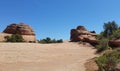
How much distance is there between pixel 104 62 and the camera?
15.4 m

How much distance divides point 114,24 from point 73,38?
1381 cm

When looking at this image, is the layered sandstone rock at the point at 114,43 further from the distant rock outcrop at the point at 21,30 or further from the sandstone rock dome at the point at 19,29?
the sandstone rock dome at the point at 19,29

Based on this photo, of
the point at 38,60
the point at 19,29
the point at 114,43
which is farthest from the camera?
the point at 19,29

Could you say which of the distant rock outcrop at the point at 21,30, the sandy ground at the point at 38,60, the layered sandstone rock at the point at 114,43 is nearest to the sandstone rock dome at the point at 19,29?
the distant rock outcrop at the point at 21,30

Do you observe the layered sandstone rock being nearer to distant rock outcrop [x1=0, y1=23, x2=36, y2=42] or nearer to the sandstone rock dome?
distant rock outcrop [x1=0, y1=23, x2=36, y2=42]

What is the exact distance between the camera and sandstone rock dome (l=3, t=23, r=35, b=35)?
71.2m

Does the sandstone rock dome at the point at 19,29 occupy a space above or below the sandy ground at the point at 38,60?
above

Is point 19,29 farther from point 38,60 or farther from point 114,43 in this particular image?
point 38,60

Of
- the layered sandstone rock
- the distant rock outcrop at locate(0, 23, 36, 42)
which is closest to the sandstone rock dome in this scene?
the distant rock outcrop at locate(0, 23, 36, 42)

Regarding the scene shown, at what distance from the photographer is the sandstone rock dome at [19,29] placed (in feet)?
233

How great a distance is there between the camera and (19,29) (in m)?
71.1

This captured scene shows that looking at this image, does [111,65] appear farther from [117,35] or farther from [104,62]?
[117,35]

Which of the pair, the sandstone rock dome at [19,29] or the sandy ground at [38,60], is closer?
the sandy ground at [38,60]

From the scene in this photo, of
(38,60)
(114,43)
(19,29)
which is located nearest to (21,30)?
(19,29)
